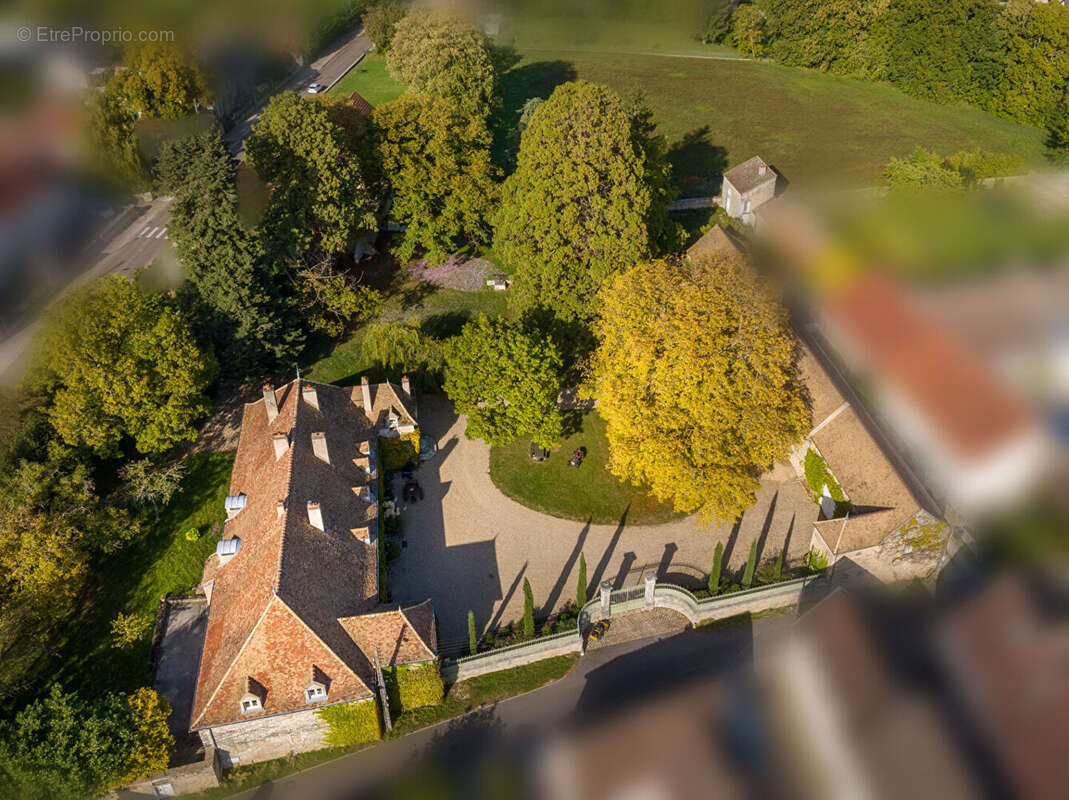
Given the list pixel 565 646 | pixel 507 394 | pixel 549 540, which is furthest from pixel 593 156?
pixel 565 646

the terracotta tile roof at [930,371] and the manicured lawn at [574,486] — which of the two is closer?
the terracotta tile roof at [930,371]

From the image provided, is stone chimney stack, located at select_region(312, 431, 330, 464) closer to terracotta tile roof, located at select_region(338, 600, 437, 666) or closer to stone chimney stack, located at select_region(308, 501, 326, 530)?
stone chimney stack, located at select_region(308, 501, 326, 530)

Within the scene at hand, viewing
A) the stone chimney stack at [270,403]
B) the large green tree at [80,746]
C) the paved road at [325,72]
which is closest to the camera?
the large green tree at [80,746]

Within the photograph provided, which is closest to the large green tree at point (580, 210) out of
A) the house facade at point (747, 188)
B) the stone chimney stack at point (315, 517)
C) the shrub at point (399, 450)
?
the shrub at point (399, 450)

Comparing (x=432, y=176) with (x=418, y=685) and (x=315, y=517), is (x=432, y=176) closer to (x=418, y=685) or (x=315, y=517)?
(x=315, y=517)

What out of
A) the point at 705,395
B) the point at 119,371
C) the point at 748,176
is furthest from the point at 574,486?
the point at 748,176

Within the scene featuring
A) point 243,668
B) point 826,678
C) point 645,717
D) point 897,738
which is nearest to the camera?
point 897,738

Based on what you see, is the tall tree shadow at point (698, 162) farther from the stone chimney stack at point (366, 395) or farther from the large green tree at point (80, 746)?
the large green tree at point (80, 746)

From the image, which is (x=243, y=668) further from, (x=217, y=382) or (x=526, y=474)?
(x=217, y=382)
